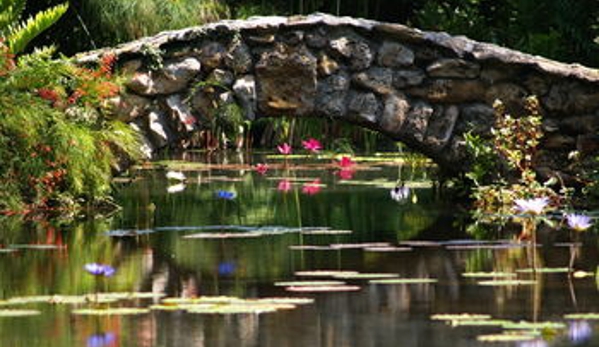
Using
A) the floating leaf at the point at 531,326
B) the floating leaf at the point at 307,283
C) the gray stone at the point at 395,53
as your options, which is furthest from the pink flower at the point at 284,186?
the floating leaf at the point at 531,326

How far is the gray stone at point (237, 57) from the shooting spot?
1286cm

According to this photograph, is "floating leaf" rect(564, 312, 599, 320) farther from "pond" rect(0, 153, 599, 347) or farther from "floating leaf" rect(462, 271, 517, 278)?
"floating leaf" rect(462, 271, 517, 278)

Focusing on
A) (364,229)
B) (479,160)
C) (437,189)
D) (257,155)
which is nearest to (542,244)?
(364,229)

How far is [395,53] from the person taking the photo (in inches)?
516

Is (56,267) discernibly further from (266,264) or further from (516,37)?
(516,37)

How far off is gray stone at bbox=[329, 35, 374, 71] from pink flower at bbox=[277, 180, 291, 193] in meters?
2.63

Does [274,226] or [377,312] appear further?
[274,226]

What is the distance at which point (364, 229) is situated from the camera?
11.4 m

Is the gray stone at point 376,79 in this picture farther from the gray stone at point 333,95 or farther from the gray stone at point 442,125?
the gray stone at point 442,125

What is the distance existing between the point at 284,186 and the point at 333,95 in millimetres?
3112

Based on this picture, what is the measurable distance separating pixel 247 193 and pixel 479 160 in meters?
Answer: 2.84

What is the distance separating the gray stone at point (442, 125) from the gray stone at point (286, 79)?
3.34ft

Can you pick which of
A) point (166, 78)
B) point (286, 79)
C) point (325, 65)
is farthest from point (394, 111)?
point (166, 78)

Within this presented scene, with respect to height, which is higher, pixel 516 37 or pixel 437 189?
pixel 516 37
